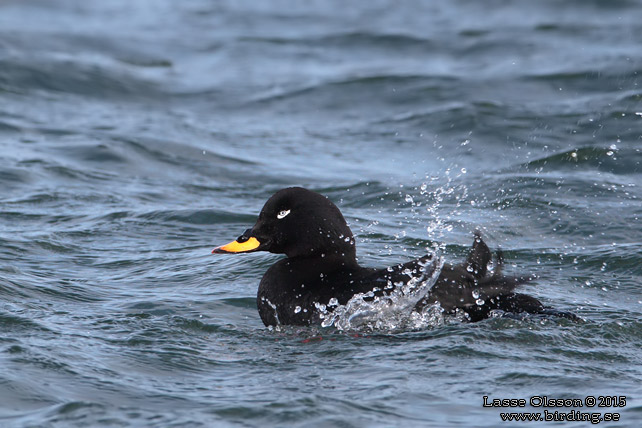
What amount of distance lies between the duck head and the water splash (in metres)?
0.46

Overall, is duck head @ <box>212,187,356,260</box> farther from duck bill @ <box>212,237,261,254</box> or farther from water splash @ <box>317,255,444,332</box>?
water splash @ <box>317,255,444,332</box>

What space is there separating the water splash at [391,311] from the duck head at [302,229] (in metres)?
0.46

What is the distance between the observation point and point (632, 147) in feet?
31.6

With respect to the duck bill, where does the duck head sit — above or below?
above

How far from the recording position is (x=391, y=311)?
516cm

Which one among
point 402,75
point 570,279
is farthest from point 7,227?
point 402,75

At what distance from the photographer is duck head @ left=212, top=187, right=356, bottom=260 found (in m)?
5.57

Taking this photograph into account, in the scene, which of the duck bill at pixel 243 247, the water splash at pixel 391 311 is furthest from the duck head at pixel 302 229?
the water splash at pixel 391 311

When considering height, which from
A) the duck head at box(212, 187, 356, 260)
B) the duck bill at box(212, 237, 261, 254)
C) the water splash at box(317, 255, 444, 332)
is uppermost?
the duck head at box(212, 187, 356, 260)

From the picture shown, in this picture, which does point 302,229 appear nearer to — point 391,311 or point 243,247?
point 243,247


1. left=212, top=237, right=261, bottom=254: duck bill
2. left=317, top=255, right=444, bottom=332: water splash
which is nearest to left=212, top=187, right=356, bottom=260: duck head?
left=212, top=237, right=261, bottom=254: duck bill

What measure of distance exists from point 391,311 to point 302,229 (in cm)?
77

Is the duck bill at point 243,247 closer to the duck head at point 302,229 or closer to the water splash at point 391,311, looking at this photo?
the duck head at point 302,229

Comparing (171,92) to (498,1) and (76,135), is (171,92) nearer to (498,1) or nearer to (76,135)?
(76,135)
